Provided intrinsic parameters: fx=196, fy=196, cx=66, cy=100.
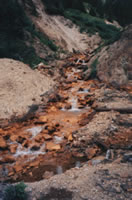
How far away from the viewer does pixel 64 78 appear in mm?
13758

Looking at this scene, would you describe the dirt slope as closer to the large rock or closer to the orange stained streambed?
the orange stained streambed

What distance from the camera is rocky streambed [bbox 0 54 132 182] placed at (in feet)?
18.2

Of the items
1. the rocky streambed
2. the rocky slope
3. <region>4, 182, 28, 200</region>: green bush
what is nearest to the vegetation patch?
the rocky slope

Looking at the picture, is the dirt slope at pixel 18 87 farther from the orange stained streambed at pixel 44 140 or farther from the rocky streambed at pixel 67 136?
the orange stained streambed at pixel 44 140

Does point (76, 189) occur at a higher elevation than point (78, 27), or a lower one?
lower

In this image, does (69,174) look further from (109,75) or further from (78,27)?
(78,27)

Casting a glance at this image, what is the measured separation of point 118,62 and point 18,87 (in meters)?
6.32

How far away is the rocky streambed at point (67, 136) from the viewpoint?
5562mm

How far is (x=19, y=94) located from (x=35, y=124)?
2.42 m

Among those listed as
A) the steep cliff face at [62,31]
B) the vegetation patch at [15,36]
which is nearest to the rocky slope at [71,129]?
the vegetation patch at [15,36]

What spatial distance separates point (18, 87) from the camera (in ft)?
33.4

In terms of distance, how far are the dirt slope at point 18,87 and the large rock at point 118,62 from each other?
3.55 metres

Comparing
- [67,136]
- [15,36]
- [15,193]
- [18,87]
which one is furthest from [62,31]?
[15,193]

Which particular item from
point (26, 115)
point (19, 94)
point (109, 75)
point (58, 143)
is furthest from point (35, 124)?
point (109, 75)
